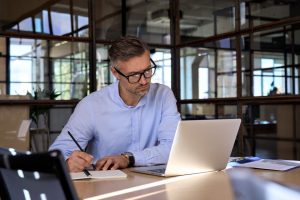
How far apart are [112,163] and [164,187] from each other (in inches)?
18.4

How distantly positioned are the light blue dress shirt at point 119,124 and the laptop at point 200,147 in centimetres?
38

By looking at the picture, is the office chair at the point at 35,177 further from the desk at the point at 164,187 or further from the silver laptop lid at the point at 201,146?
the silver laptop lid at the point at 201,146

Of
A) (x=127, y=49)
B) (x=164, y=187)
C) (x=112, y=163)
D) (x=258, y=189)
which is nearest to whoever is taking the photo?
(x=258, y=189)

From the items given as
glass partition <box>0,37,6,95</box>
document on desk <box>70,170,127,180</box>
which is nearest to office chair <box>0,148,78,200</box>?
document on desk <box>70,170,127,180</box>

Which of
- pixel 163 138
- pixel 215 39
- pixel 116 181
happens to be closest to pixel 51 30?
pixel 215 39

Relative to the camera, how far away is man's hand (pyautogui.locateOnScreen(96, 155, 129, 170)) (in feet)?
6.07

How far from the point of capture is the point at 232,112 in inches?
139

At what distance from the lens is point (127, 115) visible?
7.29 feet

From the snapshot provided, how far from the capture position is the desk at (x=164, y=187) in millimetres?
1336

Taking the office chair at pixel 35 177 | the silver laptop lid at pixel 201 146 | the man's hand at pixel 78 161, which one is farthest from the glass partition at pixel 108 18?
the office chair at pixel 35 177

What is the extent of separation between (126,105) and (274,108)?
5.69ft

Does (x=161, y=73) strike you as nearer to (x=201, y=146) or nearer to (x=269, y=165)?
(x=269, y=165)

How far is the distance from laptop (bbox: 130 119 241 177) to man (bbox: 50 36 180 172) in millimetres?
325

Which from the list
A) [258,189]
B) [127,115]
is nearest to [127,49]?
[127,115]
